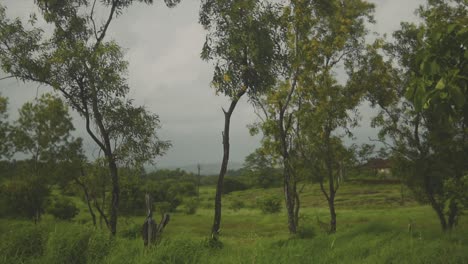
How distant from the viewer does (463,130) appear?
2350 centimetres

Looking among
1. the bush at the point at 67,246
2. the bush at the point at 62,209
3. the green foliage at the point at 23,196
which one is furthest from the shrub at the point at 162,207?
the bush at the point at 67,246

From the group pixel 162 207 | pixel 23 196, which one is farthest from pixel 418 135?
pixel 162 207

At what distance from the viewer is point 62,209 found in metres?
60.2

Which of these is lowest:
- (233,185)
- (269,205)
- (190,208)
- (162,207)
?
(190,208)

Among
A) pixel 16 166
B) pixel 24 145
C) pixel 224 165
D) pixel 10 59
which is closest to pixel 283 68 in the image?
pixel 224 165

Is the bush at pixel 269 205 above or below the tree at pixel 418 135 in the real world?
below

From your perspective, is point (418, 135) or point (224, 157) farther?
point (418, 135)

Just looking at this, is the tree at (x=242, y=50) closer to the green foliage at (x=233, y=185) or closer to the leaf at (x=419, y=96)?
the leaf at (x=419, y=96)

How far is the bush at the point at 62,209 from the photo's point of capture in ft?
195

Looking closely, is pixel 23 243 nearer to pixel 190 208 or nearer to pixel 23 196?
pixel 23 196

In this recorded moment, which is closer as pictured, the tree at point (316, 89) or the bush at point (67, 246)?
the bush at point (67, 246)

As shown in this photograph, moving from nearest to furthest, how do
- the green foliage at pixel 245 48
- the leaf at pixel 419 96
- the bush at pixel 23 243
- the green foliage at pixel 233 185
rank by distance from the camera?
1. the leaf at pixel 419 96
2. the bush at pixel 23 243
3. the green foliage at pixel 245 48
4. the green foliage at pixel 233 185

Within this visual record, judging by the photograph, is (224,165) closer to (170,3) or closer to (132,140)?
(132,140)

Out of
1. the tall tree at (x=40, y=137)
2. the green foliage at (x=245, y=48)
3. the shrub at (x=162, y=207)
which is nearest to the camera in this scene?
the green foliage at (x=245, y=48)
